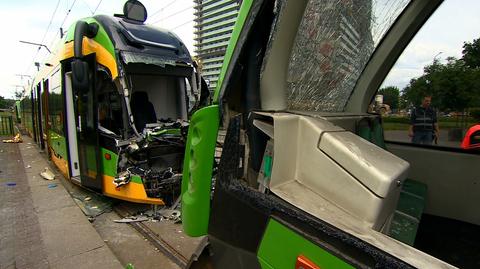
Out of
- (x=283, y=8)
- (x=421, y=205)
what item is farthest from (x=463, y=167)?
(x=283, y=8)

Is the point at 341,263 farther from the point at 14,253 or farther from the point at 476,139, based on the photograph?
the point at 14,253

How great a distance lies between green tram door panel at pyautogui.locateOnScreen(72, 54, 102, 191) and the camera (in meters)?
5.49

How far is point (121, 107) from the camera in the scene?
561cm

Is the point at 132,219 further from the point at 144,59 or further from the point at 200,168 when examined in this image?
the point at 200,168

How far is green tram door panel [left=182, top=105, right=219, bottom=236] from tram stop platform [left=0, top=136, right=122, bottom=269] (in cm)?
248

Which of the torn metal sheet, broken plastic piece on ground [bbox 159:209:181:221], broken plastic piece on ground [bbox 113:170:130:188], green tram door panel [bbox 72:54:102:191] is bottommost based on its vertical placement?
broken plastic piece on ground [bbox 159:209:181:221]

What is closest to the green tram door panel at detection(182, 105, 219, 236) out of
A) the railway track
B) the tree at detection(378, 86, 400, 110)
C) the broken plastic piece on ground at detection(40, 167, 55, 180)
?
the railway track

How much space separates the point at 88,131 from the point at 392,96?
16.0 feet

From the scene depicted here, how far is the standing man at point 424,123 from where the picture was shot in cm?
311

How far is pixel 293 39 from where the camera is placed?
4.90 ft

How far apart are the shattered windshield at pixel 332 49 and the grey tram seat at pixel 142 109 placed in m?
4.74

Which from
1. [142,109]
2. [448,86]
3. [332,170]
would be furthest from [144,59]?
[332,170]

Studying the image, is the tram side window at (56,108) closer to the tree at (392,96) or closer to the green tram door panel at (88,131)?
the green tram door panel at (88,131)

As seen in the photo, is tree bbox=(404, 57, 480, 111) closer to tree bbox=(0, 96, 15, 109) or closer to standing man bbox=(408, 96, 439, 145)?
standing man bbox=(408, 96, 439, 145)
